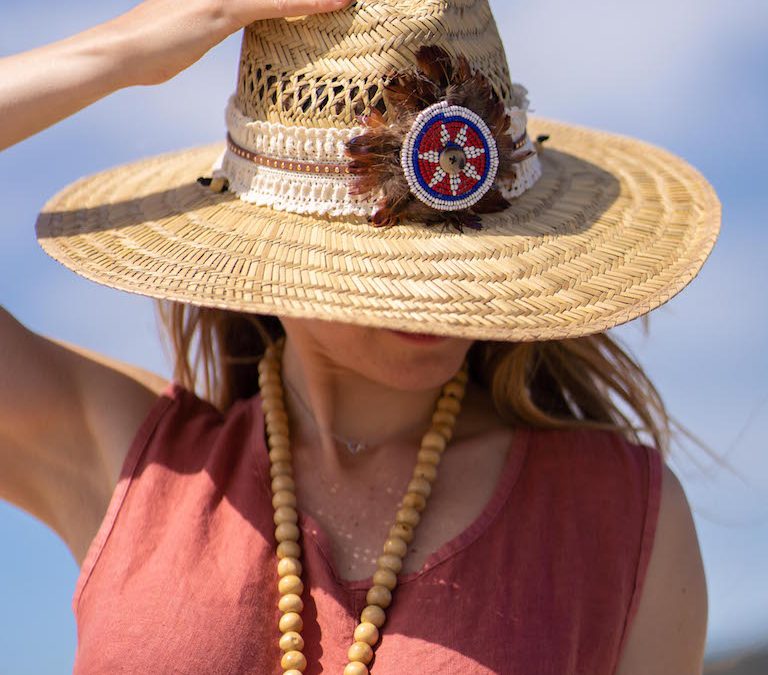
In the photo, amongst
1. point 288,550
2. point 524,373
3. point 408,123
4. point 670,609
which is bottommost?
point 670,609

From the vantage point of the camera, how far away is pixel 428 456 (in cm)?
165

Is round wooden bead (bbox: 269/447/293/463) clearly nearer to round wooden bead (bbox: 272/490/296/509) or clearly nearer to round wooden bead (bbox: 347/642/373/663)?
round wooden bead (bbox: 272/490/296/509)

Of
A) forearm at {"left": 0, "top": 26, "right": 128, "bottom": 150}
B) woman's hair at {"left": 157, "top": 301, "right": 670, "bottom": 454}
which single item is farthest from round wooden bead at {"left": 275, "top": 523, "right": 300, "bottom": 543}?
forearm at {"left": 0, "top": 26, "right": 128, "bottom": 150}

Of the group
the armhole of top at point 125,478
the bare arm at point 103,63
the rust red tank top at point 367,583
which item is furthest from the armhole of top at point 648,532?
the bare arm at point 103,63

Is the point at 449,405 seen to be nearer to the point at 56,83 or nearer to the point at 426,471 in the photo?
the point at 426,471

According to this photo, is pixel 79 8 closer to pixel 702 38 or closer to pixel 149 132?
pixel 149 132

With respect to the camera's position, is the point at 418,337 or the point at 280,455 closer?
the point at 418,337

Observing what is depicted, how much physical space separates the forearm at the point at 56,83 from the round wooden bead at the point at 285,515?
0.58 meters

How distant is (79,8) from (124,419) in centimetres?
265

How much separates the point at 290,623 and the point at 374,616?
105 millimetres

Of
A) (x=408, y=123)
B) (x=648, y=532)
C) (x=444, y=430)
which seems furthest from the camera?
(x=444, y=430)

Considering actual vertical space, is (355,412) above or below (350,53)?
below

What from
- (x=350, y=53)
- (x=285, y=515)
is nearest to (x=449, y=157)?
(x=350, y=53)

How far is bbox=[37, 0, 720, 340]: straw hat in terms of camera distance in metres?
1.34
